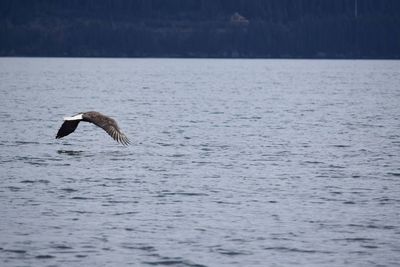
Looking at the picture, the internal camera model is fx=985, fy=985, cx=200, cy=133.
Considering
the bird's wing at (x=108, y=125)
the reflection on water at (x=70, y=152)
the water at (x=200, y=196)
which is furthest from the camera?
the reflection on water at (x=70, y=152)

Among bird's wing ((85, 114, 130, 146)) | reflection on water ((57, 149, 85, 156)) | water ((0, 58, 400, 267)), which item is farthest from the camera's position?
reflection on water ((57, 149, 85, 156))

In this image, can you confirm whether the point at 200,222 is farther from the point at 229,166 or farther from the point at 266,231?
the point at 229,166

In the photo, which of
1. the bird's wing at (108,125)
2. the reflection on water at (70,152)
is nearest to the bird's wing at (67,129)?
the reflection on water at (70,152)

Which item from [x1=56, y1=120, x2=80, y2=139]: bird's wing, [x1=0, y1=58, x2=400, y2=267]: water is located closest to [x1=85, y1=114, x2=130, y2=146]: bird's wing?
[x1=0, y1=58, x2=400, y2=267]: water

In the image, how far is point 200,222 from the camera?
752 inches

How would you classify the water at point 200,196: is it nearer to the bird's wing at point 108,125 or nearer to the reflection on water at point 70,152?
the reflection on water at point 70,152

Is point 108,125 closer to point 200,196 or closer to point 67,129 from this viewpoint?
point 67,129

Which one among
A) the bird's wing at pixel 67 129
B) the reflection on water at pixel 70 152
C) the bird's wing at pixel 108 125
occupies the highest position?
the bird's wing at pixel 108 125

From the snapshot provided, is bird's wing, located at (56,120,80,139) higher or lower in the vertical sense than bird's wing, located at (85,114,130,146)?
lower

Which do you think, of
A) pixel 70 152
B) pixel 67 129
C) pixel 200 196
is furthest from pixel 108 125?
pixel 200 196

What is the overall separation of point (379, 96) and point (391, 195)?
5236 cm

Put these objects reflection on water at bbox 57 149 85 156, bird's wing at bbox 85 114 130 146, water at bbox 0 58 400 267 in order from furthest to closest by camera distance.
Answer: reflection on water at bbox 57 149 85 156 < bird's wing at bbox 85 114 130 146 < water at bbox 0 58 400 267

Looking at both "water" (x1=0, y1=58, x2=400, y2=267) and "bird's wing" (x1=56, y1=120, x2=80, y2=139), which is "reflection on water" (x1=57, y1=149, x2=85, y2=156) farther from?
"bird's wing" (x1=56, y1=120, x2=80, y2=139)

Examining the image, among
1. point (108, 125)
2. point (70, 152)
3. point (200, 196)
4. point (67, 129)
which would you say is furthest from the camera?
point (70, 152)
